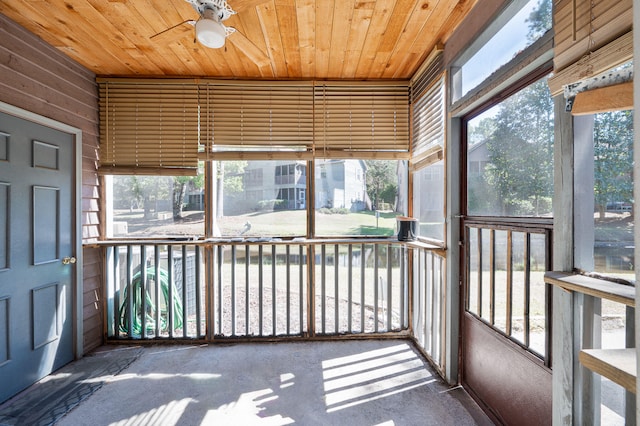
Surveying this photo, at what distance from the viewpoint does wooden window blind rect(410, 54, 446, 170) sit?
243 cm

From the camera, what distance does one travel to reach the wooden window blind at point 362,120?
3049 millimetres

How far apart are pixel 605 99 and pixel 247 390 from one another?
2.61 meters

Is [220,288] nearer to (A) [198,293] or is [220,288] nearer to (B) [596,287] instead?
(A) [198,293]

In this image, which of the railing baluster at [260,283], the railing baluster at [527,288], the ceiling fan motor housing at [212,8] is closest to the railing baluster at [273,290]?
the railing baluster at [260,283]

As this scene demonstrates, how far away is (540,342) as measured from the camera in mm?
1548

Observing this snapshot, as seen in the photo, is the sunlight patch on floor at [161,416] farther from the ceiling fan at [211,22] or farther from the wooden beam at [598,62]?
the wooden beam at [598,62]

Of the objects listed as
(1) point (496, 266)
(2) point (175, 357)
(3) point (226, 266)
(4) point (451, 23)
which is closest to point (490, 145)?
(1) point (496, 266)

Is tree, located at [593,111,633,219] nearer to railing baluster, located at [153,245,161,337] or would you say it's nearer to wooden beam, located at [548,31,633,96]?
wooden beam, located at [548,31,633,96]

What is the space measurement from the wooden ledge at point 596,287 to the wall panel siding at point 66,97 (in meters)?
3.54

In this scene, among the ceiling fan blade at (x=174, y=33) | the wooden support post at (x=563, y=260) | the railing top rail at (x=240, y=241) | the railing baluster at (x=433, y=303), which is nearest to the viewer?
the wooden support post at (x=563, y=260)

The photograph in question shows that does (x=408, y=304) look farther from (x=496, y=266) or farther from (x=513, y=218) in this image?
(x=513, y=218)

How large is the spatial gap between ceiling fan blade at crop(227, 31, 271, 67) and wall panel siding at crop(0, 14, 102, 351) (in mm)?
1656

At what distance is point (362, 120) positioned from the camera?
→ 121 inches

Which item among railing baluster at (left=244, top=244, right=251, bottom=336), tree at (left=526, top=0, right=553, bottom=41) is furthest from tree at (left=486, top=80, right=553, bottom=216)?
railing baluster at (left=244, top=244, right=251, bottom=336)
